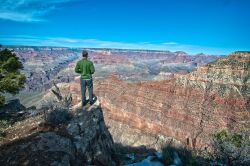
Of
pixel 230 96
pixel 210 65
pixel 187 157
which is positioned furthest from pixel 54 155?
pixel 210 65

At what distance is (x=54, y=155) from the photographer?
44.4 ft

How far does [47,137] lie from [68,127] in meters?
1.39

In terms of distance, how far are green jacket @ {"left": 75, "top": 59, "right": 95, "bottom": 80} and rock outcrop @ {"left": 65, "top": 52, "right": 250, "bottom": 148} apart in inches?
2918

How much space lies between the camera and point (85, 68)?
18.4 m

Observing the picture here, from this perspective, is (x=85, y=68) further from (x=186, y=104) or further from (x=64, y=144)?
(x=186, y=104)

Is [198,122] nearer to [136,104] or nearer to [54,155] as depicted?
[136,104]

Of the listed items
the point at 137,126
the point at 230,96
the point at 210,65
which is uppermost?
the point at 210,65

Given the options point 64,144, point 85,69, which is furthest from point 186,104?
point 64,144

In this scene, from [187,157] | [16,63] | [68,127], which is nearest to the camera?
[68,127]

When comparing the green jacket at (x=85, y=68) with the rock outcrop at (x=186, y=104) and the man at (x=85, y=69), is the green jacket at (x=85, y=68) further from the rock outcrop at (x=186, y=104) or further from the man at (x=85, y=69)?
the rock outcrop at (x=186, y=104)

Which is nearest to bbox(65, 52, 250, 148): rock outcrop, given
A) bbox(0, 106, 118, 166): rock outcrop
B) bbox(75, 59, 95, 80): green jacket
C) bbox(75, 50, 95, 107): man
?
bbox(75, 50, 95, 107): man

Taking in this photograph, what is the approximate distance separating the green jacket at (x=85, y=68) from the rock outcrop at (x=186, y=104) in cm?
7413

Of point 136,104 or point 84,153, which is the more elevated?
point 84,153

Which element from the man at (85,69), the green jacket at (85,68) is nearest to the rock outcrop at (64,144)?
the man at (85,69)
